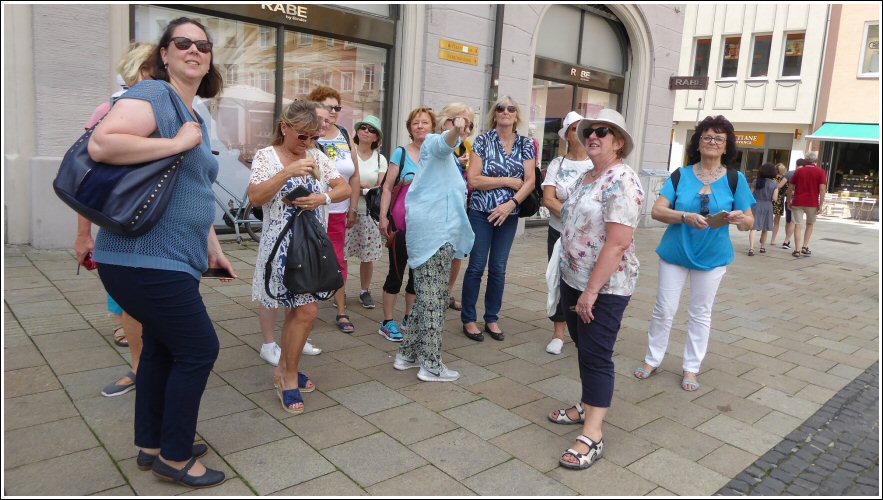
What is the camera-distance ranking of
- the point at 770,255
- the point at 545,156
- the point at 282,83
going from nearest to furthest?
the point at 282,83, the point at 770,255, the point at 545,156

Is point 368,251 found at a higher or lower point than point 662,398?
higher

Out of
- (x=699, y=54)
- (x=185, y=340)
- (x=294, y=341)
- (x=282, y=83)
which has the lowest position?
(x=294, y=341)

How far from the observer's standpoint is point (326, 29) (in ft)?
29.2

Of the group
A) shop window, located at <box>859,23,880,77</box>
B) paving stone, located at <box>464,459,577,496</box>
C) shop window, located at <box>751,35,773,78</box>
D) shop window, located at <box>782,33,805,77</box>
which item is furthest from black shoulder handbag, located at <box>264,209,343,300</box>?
shop window, located at <box>751,35,773,78</box>

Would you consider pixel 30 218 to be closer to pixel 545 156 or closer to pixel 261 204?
pixel 261 204

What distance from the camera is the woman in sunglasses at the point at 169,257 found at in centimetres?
244

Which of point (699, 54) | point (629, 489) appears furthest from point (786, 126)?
point (629, 489)

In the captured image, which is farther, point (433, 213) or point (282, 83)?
point (282, 83)

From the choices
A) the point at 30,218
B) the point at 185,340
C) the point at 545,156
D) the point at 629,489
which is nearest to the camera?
the point at 185,340

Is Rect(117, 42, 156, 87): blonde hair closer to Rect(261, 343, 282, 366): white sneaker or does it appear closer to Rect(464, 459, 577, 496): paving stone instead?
Rect(261, 343, 282, 366): white sneaker

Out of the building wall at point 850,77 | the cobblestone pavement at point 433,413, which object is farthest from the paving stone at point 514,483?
the building wall at point 850,77

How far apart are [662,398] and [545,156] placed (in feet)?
30.6

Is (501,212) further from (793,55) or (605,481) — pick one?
(793,55)

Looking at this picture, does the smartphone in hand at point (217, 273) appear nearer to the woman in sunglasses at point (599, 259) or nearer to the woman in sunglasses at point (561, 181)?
the woman in sunglasses at point (599, 259)
